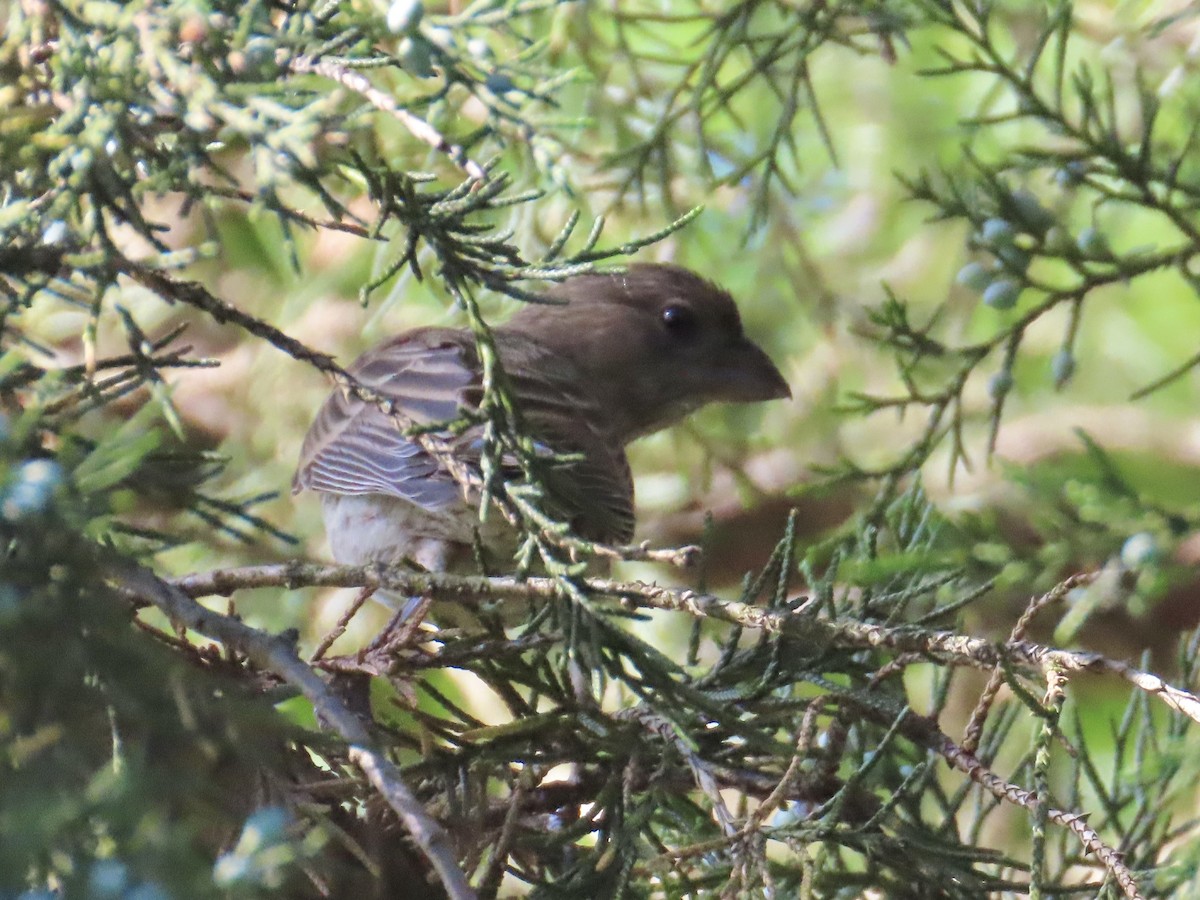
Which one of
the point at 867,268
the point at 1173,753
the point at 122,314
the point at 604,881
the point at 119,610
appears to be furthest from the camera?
the point at 867,268

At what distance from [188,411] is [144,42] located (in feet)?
10.6

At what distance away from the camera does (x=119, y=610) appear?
1.04 metres

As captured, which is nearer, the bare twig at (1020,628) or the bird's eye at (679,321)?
the bare twig at (1020,628)

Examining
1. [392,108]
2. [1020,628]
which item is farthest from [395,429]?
[1020,628]

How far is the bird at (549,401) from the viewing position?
2.54 meters

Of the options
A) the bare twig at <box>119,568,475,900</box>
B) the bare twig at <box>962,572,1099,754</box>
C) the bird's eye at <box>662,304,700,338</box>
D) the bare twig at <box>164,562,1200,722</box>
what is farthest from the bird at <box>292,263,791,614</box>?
the bare twig at <box>962,572,1099,754</box>

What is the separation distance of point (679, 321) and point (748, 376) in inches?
9.6

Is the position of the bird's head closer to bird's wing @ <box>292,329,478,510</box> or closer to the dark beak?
the dark beak

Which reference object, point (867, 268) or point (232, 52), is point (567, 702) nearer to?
point (232, 52)

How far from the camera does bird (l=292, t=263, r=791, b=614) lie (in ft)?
8.32

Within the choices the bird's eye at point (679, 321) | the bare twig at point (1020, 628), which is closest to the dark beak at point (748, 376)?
the bird's eye at point (679, 321)

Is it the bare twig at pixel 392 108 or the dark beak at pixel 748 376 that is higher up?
the bare twig at pixel 392 108

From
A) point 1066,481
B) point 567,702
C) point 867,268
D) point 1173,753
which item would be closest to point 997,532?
point 1066,481

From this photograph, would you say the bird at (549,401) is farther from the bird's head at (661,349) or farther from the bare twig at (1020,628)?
the bare twig at (1020,628)
